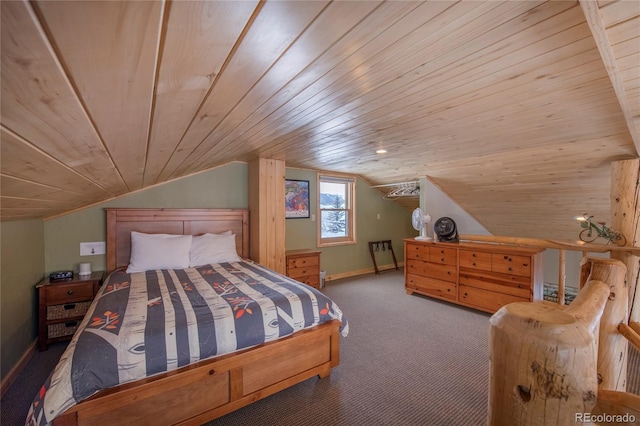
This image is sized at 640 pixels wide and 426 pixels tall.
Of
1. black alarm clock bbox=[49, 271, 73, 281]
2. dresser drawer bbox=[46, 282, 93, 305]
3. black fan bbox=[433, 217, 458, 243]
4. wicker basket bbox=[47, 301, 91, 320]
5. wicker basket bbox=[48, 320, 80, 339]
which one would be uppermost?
black fan bbox=[433, 217, 458, 243]

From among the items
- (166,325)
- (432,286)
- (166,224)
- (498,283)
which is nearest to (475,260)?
(498,283)

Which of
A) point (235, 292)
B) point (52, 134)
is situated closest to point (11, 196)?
point (52, 134)

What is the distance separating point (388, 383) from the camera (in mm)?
Answer: 2059

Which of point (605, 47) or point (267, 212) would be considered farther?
point (267, 212)

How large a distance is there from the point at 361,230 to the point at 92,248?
4.08 meters

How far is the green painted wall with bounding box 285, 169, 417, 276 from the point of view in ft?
15.2

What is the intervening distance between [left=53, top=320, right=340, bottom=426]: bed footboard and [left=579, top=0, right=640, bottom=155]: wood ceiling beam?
2.12 meters

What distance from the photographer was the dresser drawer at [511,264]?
118 inches

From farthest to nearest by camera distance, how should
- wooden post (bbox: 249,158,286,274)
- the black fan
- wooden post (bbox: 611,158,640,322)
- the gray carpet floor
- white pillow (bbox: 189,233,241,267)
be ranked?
the black fan
wooden post (bbox: 249,158,286,274)
white pillow (bbox: 189,233,241,267)
wooden post (bbox: 611,158,640,322)
the gray carpet floor

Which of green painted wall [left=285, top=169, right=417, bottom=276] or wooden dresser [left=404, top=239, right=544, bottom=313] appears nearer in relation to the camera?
wooden dresser [left=404, top=239, right=544, bottom=313]

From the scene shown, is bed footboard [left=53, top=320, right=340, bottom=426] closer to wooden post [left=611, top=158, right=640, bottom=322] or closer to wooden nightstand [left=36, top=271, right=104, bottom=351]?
wooden nightstand [left=36, top=271, right=104, bottom=351]

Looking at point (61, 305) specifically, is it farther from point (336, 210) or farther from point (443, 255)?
point (443, 255)

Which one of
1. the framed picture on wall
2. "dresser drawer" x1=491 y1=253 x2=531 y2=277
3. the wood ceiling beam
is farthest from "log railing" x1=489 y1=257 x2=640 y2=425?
the framed picture on wall

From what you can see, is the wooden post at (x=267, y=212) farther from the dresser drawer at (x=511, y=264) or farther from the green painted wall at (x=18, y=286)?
the dresser drawer at (x=511, y=264)
